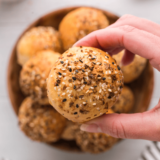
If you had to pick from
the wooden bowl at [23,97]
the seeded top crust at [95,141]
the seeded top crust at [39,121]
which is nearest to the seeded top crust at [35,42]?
the wooden bowl at [23,97]

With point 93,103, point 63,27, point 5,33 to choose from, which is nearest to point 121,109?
point 93,103

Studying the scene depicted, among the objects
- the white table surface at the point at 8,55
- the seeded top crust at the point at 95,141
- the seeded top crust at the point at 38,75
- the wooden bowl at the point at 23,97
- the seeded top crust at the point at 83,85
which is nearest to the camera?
the seeded top crust at the point at 83,85

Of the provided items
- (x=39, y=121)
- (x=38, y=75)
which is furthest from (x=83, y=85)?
(x=39, y=121)

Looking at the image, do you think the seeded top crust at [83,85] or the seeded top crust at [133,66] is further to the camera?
the seeded top crust at [133,66]

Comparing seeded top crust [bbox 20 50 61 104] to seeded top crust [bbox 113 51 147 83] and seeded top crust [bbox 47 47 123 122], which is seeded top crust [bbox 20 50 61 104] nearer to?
seeded top crust [bbox 47 47 123 122]

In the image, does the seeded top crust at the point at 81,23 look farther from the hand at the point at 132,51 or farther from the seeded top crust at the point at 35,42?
the hand at the point at 132,51

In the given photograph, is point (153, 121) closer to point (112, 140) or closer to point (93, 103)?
point (93, 103)
